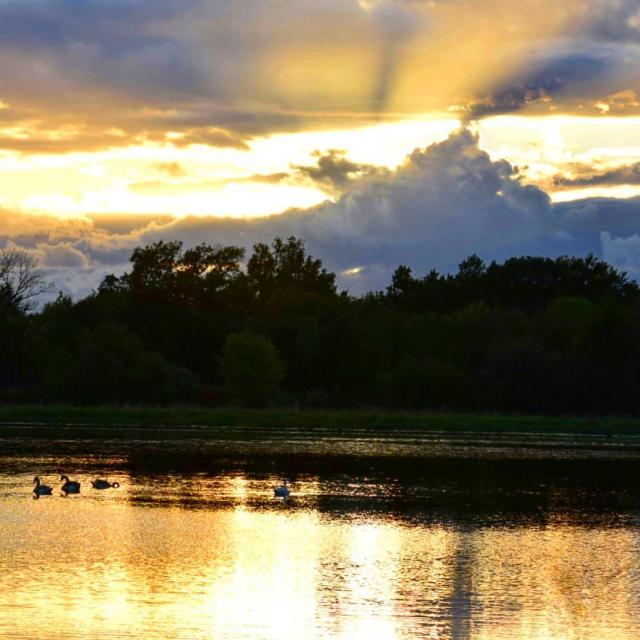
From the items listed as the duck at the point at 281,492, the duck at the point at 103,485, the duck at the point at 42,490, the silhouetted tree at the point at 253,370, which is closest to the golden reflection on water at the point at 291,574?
the duck at the point at 42,490

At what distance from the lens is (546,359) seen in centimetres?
10438

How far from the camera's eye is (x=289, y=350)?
394ft

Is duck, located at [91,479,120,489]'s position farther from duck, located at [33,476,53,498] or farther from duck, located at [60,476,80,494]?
duck, located at [33,476,53,498]

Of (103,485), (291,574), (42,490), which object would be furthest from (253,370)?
(291,574)

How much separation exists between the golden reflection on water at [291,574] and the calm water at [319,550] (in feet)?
0.23

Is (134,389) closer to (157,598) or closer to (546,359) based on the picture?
(546,359)

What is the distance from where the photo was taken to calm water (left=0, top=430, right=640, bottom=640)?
25.8 meters

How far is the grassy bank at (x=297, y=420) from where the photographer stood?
91.9 metres

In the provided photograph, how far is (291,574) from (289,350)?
89.1 m

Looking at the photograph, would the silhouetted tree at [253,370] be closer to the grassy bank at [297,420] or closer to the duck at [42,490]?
the grassy bank at [297,420]

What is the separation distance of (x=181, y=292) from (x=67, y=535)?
106m

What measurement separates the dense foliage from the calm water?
42.2 m

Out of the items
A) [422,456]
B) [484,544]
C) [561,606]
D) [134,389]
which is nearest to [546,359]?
[134,389]

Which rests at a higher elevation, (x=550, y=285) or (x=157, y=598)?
(x=550, y=285)
